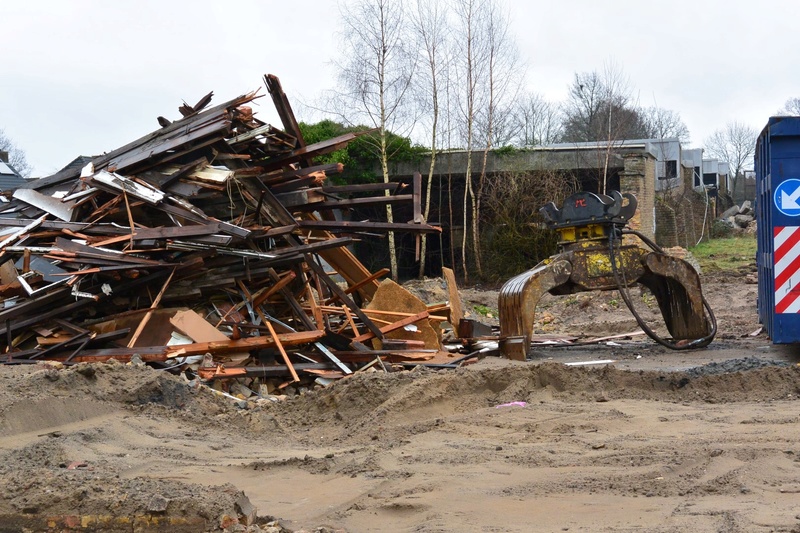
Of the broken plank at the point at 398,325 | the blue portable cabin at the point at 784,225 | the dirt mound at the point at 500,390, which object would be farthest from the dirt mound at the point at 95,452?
the blue portable cabin at the point at 784,225

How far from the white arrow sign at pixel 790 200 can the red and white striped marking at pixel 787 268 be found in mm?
208

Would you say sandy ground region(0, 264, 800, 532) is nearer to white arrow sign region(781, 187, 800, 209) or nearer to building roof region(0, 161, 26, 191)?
white arrow sign region(781, 187, 800, 209)

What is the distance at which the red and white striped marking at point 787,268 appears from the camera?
8438 mm

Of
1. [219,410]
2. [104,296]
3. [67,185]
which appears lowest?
[219,410]

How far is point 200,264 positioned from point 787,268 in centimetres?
615

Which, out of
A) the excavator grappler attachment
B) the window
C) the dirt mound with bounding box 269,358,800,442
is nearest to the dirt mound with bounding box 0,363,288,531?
the dirt mound with bounding box 269,358,800,442

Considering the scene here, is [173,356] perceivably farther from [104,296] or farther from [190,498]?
[190,498]

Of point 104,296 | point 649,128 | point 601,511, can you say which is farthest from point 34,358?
point 649,128

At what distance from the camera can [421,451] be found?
18.2 feet

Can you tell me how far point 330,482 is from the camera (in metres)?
4.98

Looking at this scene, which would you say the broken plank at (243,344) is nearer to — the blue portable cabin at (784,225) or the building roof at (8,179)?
the blue portable cabin at (784,225)

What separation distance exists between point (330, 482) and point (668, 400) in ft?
11.4

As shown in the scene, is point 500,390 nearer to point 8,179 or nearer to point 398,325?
point 398,325

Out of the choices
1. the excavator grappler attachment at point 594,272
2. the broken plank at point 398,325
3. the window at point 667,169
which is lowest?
the broken plank at point 398,325
